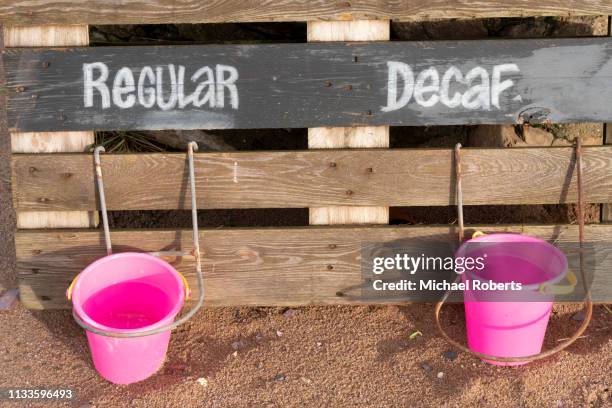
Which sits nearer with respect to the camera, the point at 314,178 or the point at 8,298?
the point at 314,178

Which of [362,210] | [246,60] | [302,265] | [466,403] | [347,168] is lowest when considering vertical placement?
[466,403]

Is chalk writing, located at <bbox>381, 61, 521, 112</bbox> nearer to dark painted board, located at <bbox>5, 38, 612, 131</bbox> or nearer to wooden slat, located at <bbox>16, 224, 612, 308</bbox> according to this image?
dark painted board, located at <bbox>5, 38, 612, 131</bbox>

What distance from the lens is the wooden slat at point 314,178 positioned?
323 cm

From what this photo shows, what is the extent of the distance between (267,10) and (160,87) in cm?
57

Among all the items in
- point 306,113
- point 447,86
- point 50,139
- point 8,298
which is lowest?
point 8,298

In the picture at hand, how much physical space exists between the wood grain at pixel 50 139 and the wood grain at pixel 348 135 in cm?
100

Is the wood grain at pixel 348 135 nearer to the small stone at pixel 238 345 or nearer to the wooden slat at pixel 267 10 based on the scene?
the wooden slat at pixel 267 10

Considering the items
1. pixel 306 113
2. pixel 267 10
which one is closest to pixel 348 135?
pixel 306 113

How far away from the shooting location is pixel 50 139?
324 cm

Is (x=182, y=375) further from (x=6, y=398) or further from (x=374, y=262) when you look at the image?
(x=374, y=262)

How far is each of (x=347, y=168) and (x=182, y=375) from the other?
1.14m

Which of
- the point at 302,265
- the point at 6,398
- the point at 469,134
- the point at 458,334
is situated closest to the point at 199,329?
the point at 302,265

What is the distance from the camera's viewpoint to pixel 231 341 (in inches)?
130

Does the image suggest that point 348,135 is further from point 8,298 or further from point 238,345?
point 8,298
